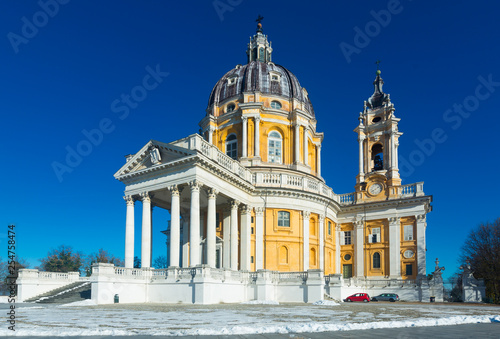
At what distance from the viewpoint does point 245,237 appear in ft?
123

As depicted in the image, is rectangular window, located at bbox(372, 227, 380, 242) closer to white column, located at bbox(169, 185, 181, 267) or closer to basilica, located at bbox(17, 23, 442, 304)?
basilica, located at bbox(17, 23, 442, 304)

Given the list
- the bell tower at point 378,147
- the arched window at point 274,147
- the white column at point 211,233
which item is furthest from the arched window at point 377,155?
the white column at point 211,233

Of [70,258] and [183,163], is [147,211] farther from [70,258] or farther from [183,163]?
[70,258]

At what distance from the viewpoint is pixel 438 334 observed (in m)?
11.1

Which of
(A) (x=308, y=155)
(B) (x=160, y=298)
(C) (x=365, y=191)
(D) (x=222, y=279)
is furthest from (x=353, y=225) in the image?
(B) (x=160, y=298)

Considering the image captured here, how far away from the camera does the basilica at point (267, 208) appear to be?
30.3 metres

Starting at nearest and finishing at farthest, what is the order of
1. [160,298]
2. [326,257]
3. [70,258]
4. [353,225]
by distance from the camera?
[160,298]
[326,257]
[353,225]
[70,258]

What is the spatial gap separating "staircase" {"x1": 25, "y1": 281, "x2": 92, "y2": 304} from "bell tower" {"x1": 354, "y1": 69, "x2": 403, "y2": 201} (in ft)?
99.5

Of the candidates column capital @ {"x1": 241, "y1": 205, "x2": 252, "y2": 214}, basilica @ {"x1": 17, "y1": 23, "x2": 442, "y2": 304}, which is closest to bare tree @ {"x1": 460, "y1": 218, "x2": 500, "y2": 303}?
basilica @ {"x1": 17, "y1": 23, "x2": 442, "y2": 304}

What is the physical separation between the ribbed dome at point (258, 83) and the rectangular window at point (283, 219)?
552 inches

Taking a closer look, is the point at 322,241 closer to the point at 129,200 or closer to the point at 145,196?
the point at 145,196

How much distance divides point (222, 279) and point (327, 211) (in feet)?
58.2

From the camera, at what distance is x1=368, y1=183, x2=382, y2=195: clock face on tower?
48200mm

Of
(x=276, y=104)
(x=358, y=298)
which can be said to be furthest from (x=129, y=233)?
(x=276, y=104)
